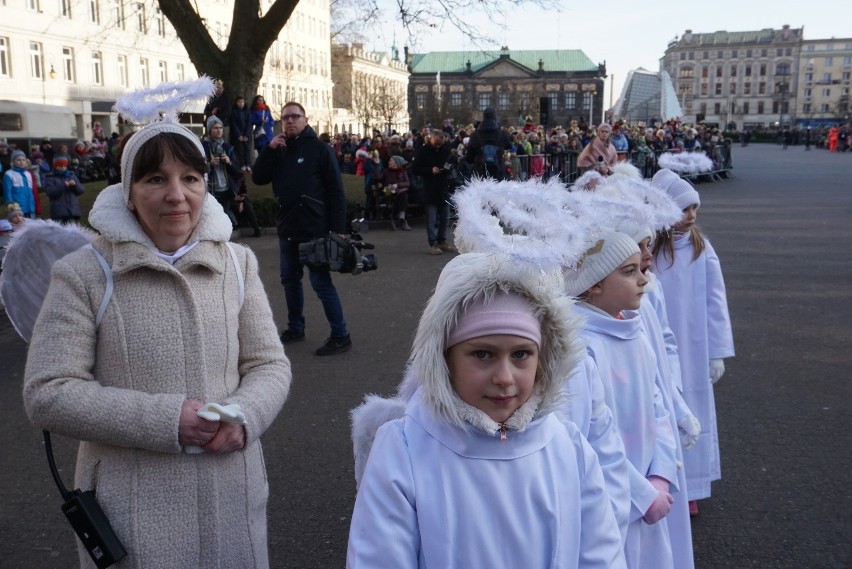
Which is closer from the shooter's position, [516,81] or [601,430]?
[601,430]

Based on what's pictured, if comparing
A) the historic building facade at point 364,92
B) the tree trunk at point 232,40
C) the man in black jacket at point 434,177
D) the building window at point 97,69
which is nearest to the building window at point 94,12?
the building window at point 97,69

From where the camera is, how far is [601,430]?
2.52 metres

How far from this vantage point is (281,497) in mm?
4402

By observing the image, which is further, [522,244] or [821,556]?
[821,556]

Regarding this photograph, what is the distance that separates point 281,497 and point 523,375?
2.79 meters

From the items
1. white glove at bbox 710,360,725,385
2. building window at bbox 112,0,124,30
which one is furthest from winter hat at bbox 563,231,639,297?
building window at bbox 112,0,124,30

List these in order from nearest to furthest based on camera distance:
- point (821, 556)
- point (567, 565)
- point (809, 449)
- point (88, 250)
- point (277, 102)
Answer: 1. point (567, 565)
2. point (88, 250)
3. point (821, 556)
4. point (809, 449)
5. point (277, 102)

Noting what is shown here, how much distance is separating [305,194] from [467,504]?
211 inches

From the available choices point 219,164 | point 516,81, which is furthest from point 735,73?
point 219,164

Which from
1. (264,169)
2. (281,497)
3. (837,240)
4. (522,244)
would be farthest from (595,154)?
(522,244)

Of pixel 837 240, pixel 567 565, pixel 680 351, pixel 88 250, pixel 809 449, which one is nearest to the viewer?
pixel 567 565

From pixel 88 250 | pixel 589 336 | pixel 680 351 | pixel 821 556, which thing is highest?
pixel 88 250

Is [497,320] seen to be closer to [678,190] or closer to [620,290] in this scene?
[620,290]

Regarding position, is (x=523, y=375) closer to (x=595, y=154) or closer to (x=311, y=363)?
(x=311, y=363)
